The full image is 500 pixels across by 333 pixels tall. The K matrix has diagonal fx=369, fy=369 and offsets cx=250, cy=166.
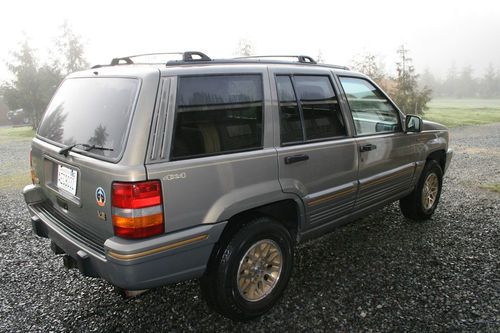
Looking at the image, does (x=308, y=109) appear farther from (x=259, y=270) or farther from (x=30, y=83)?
(x=30, y=83)

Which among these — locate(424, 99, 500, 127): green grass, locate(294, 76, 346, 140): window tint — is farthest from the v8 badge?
locate(424, 99, 500, 127): green grass

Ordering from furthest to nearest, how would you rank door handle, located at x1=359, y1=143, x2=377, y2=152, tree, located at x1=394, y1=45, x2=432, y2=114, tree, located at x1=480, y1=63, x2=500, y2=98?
tree, located at x1=480, y1=63, x2=500, y2=98, tree, located at x1=394, y1=45, x2=432, y2=114, door handle, located at x1=359, y1=143, x2=377, y2=152

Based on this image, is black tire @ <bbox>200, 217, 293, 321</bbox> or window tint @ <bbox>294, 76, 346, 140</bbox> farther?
window tint @ <bbox>294, 76, 346, 140</bbox>

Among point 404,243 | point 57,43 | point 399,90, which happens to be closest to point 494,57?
point 399,90

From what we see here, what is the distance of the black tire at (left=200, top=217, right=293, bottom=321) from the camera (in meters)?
2.53

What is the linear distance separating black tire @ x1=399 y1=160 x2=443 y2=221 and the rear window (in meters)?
3.57

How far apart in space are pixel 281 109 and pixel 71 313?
2.29 metres

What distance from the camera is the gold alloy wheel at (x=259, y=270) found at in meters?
2.69

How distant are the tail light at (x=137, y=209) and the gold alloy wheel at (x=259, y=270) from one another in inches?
30.4

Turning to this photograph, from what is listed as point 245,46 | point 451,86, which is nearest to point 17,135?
point 245,46

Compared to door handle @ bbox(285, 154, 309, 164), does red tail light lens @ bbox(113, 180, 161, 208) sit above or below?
below

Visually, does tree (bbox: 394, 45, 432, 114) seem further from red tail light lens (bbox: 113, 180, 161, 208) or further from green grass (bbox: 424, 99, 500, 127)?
red tail light lens (bbox: 113, 180, 161, 208)

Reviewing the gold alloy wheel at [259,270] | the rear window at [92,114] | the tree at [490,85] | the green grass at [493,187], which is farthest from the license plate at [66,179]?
the tree at [490,85]

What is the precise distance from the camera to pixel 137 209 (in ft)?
6.93
